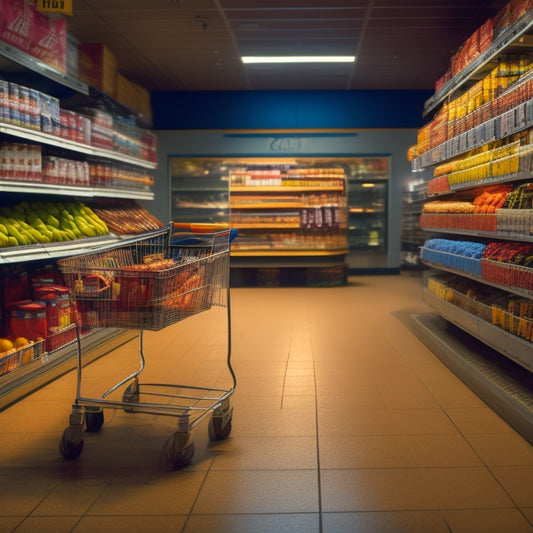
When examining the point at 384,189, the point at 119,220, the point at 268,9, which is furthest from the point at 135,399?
the point at 384,189

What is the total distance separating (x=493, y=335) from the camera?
436cm

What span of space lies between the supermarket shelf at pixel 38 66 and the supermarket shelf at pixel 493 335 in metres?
3.63

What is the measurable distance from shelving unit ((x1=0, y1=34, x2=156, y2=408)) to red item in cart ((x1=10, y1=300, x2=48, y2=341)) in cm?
17

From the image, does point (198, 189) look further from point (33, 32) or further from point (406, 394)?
point (406, 394)

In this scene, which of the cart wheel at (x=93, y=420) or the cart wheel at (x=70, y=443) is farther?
the cart wheel at (x=93, y=420)

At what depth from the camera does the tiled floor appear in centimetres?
253

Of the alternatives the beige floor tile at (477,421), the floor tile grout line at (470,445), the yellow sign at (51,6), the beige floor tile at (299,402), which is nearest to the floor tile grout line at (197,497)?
the beige floor tile at (299,402)

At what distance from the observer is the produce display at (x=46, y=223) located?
4.57 m

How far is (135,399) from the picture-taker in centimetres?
393

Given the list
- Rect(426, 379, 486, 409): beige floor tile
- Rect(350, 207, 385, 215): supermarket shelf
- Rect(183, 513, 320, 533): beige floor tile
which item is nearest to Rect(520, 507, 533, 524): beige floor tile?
Rect(183, 513, 320, 533): beige floor tile

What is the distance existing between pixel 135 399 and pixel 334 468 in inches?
55.4

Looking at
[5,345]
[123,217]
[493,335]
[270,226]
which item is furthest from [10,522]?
[270,226]

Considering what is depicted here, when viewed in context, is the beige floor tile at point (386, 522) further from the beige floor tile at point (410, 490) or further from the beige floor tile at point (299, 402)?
the beige floor tile at point (299, 402)

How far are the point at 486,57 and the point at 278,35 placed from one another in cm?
411
